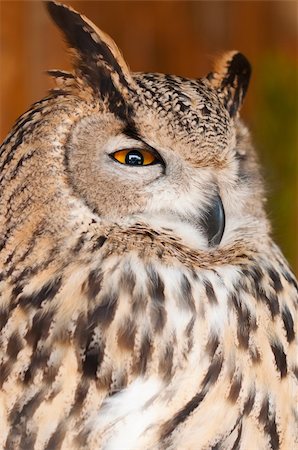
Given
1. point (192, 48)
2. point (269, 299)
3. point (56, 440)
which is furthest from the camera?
point (192, 48)

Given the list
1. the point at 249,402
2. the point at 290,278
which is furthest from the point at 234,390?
the point at 290,278

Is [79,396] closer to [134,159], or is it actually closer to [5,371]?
[5,371]

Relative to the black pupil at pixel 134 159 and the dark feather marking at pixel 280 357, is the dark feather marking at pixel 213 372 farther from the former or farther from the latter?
the black pupil at pixel 134 159

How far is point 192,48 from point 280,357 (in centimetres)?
213

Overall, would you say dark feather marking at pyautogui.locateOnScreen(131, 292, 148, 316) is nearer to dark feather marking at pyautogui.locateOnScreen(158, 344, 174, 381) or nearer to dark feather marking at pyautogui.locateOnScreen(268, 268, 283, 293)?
dark feather marking at pyautogui.locateOnScreen(158, 344, 174, 381)

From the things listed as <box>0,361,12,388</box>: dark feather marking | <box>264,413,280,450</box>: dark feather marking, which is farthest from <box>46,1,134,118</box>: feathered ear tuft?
<box>264,413,280,450</box>: dark feather marking

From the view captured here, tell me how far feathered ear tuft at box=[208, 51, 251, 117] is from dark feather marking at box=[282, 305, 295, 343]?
12.6 inches

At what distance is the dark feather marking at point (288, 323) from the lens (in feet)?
4.05

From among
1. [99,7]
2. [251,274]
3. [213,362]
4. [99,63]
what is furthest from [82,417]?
[99,7]

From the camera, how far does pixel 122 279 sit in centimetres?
114

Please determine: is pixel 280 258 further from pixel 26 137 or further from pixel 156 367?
pixel 26 137

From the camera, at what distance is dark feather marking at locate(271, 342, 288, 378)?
119cm

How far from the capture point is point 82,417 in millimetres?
1116

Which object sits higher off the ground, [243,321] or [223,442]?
[243,321]
